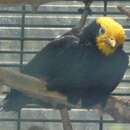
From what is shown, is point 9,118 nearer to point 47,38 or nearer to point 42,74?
point 47,38

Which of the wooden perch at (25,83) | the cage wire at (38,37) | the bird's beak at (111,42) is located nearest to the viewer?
the wooden perch at (25,83)

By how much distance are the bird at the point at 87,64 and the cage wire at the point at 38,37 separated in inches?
37.6

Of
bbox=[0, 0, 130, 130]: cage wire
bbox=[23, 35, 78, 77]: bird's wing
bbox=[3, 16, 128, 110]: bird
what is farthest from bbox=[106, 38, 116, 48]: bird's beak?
→ bbox=[0, 0, 130, 130]: cage wire

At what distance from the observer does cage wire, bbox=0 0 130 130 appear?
3.73 metres

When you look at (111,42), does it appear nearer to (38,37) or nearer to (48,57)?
(48,57)

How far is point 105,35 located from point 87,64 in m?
0.13

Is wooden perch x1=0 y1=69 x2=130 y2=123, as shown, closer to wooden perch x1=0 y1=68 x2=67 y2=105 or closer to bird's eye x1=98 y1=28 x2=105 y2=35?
wooden perch x1=0 y1=68 x2=67 y2=105

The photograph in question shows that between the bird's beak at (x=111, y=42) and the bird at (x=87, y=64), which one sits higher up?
the bird's beak at (x=111, y=42)

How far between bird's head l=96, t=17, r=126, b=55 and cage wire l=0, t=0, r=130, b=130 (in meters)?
1.01

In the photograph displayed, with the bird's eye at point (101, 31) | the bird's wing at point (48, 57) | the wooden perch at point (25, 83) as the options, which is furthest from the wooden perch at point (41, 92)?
the bird's eye at point (101, 31)

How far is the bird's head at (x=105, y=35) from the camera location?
261 centimetres

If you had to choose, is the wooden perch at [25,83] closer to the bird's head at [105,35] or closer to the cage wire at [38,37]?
the bird's head at [105,35]

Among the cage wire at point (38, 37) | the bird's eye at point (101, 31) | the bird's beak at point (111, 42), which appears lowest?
the cage wire at point (38, 37)

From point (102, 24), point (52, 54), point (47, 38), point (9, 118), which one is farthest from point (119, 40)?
point (9, 118)
